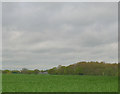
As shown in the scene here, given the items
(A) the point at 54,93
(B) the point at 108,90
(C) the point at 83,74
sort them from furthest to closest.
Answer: (C) the point at 83,74 < (B) the point at 108,90 < (A) the point at 54,93

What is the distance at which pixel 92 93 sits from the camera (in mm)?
9570

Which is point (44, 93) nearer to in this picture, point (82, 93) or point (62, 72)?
point (82, 93)

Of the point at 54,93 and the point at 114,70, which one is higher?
the point at 114,70

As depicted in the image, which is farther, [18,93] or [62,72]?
[62,72]

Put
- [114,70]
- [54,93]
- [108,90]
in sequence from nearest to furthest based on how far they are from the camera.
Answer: [54,93] < [108,90] < [114,70]

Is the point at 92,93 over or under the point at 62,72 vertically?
under

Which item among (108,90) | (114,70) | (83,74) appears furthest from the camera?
(83,74)

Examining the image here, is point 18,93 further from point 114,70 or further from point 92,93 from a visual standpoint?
point 114,70

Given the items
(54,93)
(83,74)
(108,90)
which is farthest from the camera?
(83,74)

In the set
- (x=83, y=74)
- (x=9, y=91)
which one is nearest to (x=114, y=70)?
(x=83, y=74)

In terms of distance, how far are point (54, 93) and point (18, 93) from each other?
172 cm

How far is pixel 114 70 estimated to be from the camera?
16750mm

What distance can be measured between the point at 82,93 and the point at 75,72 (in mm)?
8608

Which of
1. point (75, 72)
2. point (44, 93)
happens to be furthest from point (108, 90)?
point (75, 72)
